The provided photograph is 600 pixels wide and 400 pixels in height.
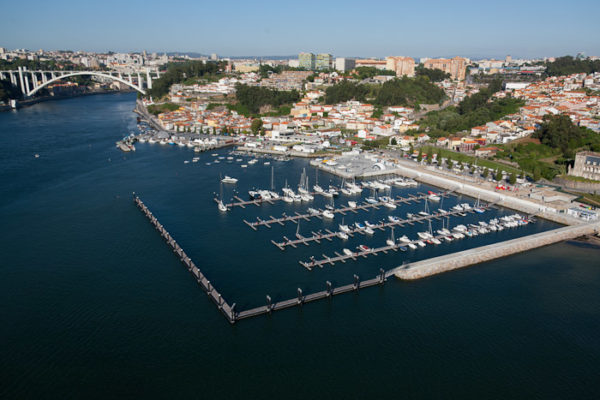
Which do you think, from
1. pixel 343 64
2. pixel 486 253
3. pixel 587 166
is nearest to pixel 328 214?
pixel 486 253

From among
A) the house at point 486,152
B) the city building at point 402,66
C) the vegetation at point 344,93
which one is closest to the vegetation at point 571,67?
the city building at point 402,66

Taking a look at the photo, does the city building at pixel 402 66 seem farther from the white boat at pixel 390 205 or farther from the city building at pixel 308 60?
the white boat at pixel 390 205

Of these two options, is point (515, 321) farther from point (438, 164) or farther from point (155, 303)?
point (438, 164)

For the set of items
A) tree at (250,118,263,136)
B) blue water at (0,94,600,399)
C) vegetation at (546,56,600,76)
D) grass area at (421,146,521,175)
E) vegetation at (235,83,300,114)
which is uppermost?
vegetation at (546,56,600,76)

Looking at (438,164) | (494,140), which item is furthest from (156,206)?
(494,140)

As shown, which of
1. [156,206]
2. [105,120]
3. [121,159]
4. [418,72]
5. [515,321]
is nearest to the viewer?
[515,321]

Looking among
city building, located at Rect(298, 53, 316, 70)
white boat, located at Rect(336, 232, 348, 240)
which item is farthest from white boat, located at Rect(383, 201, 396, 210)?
city building, located at Rect(298, 53, 316, 70)

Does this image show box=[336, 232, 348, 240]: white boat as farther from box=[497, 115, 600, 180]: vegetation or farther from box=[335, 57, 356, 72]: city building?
box=[335, 57, 356, 72]: city building

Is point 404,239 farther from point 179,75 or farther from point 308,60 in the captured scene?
point 308,60
